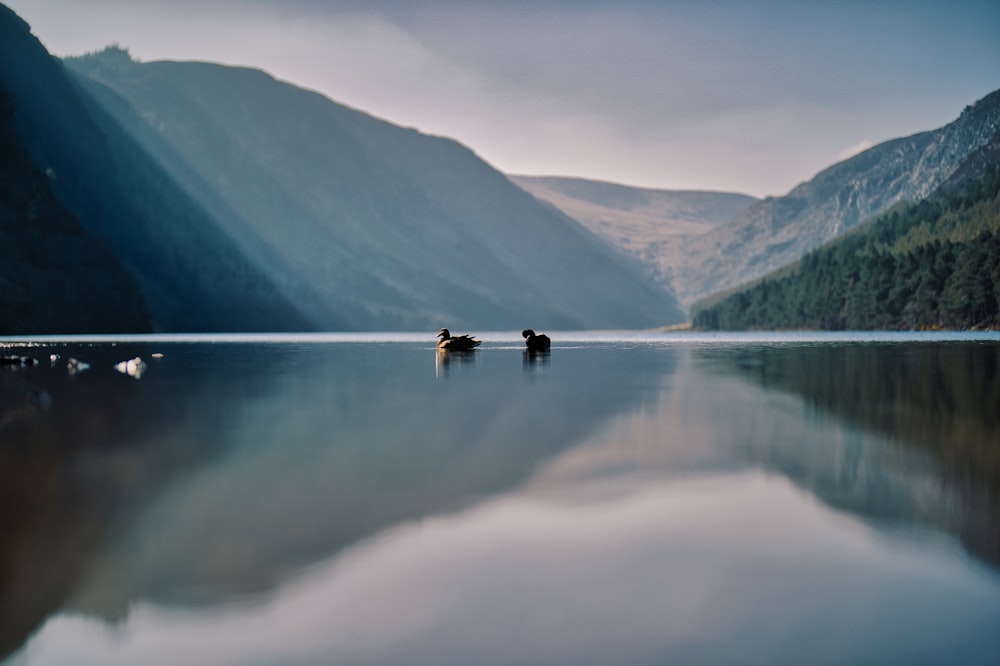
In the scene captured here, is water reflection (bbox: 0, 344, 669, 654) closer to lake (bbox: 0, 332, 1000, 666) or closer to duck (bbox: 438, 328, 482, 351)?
lake (bbox: 0, 332, 1000, 666)

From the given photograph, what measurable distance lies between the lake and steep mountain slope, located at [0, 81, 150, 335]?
15901 cm

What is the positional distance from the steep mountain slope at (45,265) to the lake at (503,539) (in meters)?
159

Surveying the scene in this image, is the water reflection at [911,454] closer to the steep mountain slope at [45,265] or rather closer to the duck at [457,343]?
the duck at [457,343]

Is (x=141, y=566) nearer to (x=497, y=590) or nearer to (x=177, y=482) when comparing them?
(x=497, y=590)

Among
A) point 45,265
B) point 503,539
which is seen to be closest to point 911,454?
point 503,539

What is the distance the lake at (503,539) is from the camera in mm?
9289

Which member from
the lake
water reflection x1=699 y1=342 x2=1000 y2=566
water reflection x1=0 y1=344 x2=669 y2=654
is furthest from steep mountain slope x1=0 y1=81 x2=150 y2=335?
water reflection x1=699 y1=342 x2=1000 y2=566

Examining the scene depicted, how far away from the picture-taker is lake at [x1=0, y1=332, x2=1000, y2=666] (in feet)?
30.5

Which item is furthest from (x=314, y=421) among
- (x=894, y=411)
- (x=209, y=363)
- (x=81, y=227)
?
(x=81, y=227)

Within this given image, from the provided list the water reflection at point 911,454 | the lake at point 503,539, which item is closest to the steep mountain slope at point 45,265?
the lake at point 503,539

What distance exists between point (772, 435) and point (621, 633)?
15474 millimetres

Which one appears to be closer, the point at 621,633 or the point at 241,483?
the point at 621,633

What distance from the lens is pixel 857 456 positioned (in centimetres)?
1978

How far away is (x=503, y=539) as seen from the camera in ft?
43.1
